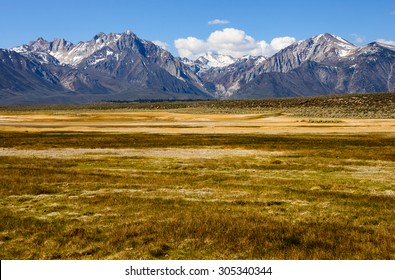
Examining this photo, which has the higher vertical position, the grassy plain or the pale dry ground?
the grassy plain

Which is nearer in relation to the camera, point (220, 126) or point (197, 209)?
point (197, 209)

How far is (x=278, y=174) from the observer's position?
109 feet

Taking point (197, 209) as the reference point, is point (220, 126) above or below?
below

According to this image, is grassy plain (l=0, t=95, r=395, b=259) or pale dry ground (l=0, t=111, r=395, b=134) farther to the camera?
pale dry ground (l=0, t=111, r=395, b=134)

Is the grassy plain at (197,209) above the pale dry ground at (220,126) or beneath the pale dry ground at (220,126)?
above

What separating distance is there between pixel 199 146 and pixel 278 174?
2600 centimetres

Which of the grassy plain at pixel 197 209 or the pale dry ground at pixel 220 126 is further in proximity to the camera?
the pale dry ground at pixel 220 126
